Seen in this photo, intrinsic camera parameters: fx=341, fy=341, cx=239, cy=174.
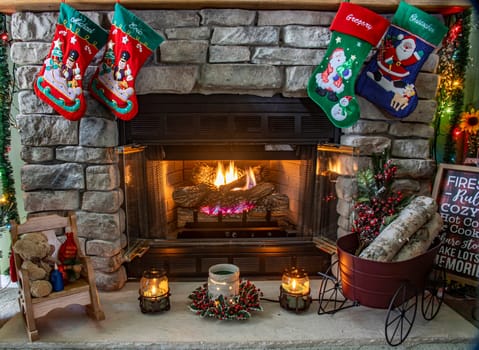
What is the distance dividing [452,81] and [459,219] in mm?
923

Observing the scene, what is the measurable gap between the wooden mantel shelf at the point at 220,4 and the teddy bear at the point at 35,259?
1.33m

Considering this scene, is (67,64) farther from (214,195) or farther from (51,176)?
(214,195)

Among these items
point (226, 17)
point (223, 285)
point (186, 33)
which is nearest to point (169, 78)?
point (186, 33)

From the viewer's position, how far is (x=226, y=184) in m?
2.74

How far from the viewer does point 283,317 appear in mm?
1979

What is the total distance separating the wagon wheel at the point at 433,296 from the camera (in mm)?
1984

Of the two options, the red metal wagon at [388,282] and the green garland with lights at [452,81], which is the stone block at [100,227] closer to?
the red metal wagon at [388,282]

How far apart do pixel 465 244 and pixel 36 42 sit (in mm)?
2945

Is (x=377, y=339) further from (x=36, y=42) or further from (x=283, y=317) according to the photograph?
(x=36, y=42)

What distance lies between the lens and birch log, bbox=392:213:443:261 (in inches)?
71.2

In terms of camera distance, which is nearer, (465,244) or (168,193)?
(465,244)

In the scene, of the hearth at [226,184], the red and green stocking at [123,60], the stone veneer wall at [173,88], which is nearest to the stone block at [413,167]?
the stone veneer wall at [173,88]

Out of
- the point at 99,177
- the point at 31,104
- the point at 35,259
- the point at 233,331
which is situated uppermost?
the point at 31,104

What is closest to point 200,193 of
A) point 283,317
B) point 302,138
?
point 302,138
